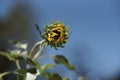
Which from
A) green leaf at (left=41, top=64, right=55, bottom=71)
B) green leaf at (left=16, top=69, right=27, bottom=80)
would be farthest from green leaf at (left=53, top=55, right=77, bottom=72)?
green leaf at (left=16, top=69, right=27, bottom=80)

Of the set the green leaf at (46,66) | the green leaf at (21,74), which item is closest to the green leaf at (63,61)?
the green leaf at (46,66)

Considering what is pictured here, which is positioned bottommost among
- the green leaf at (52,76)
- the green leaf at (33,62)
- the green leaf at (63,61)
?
the green leaf at (52,76)

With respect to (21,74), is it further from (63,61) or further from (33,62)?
(63,61)

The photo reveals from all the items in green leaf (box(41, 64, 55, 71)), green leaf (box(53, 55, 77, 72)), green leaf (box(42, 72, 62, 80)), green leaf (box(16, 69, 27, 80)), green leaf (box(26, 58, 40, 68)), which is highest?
green leaf (box(53, 55, 77, 72))

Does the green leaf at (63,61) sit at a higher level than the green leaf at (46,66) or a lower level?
higher

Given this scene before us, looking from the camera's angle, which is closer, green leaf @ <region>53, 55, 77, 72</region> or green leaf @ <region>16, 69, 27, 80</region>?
green leaf @ <region>16, 69, 27, 80</region>

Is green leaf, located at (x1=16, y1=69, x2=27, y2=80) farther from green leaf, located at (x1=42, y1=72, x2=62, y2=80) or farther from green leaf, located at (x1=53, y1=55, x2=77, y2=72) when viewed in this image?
green leaf, located at (x1=53, y1=55, x2=77, y2=72)

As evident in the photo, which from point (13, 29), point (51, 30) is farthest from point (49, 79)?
→ point (13, 29)

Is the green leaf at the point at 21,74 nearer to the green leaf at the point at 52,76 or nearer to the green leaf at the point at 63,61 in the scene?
the green leaf at the point at 52,76
